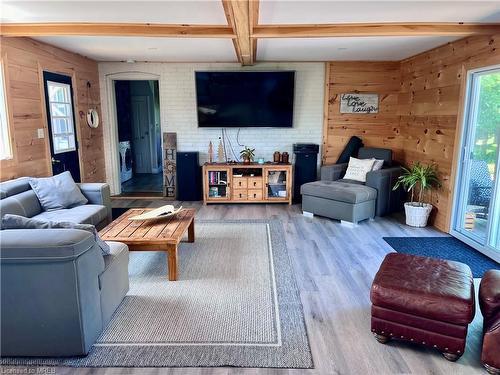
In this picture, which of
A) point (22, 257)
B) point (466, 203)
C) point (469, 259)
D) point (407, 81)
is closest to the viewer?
point (22, 257)

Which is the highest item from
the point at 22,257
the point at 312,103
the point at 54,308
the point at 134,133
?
the point at 312,103

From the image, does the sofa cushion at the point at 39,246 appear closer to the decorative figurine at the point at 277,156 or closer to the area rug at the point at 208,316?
the area rug at the point at 208,316

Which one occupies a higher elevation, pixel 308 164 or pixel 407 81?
pixel 407 81

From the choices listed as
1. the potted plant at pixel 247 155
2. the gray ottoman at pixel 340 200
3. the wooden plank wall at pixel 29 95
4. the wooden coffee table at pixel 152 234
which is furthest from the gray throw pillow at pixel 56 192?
the gray ottoman at pixel 340 200

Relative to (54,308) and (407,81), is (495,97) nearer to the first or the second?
(407,81)

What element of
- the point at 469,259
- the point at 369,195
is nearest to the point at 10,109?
the point at 369,195

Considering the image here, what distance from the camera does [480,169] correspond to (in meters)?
3.86

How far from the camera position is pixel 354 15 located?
10.3 feet

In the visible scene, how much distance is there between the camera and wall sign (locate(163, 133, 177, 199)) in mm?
6078

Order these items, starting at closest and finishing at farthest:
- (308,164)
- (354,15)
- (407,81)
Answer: (354,15)
(407,81)
(308,164)

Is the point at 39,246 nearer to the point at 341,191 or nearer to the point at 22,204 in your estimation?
the point at 22,204

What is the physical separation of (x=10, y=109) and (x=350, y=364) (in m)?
3.88

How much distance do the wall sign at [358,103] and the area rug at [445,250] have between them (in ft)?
8.39

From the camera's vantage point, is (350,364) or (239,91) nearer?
(350,364)
